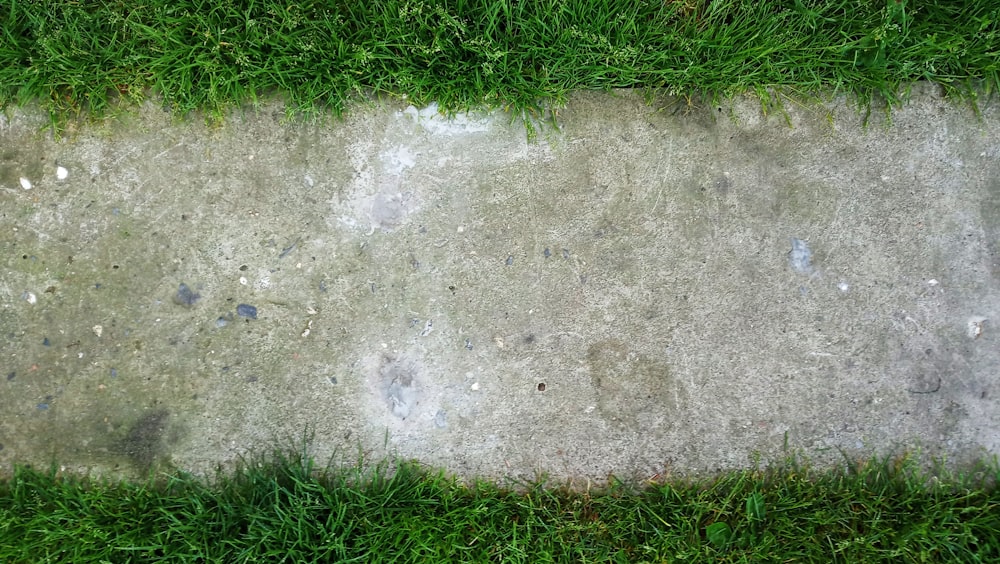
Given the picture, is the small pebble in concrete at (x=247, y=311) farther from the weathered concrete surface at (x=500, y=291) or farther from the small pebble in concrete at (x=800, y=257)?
the small pebble in concrete at (x=800, y=257)

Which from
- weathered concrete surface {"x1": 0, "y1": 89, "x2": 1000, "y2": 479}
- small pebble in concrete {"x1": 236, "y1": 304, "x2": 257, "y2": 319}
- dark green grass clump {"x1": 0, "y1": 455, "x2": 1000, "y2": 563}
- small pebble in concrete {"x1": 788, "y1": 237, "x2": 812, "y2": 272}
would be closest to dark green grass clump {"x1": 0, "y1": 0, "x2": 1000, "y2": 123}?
weathered concrete surface {"x1": 0, "y1": 89, "x2": 1000, "y2": 479}

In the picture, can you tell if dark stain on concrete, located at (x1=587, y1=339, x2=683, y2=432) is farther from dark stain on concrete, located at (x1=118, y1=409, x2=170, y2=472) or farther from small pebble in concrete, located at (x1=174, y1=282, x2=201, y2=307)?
dark stain on concrete, located at (x1=118, y1=409, x2=170, y2=472)

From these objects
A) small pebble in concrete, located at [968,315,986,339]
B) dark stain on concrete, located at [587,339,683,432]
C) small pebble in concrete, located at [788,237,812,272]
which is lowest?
dark stain on concrete, located at [587,339,683,432]

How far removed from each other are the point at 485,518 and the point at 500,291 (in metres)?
0.86

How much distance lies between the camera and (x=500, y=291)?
2207 mm

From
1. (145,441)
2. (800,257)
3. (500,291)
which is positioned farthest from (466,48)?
(145,441)

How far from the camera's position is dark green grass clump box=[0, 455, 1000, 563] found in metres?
2.01

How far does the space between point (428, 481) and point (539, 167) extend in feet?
4.28

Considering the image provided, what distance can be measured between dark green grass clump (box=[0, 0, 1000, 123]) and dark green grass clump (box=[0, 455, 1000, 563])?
148 centimetres

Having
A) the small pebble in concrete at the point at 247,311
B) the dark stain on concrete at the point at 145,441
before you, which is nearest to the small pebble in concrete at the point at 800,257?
the small pebble in concrete at the point at 247,311

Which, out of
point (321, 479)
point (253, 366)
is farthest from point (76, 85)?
point (321, 479)

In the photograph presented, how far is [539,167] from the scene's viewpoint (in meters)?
2.24

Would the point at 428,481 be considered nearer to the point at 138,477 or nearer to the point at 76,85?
the point at 138,477

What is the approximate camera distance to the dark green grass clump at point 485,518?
6.58ft
